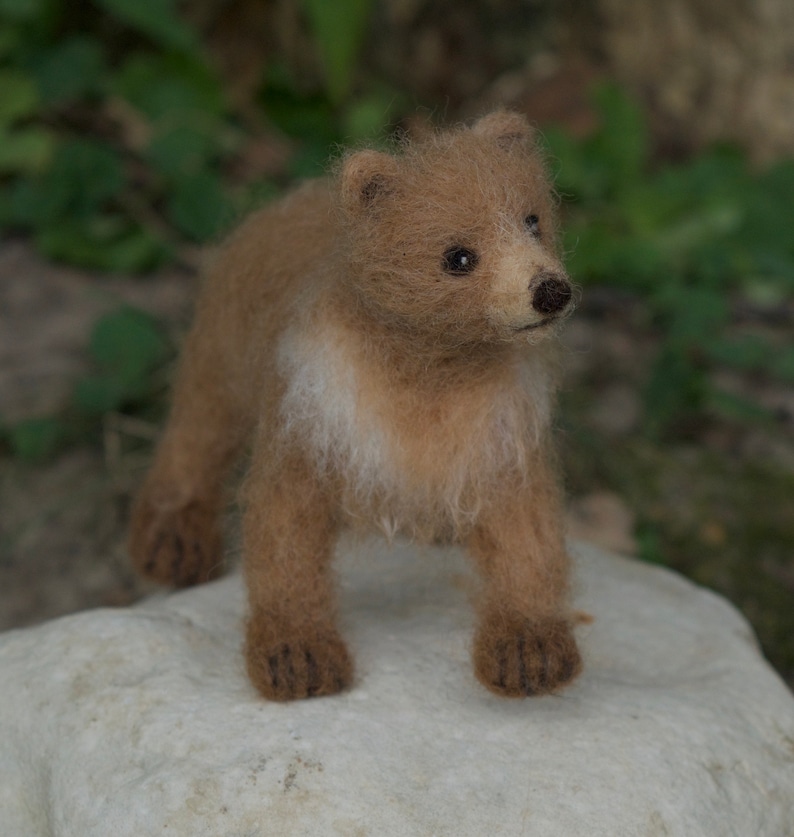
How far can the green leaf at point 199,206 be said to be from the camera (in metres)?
4.04

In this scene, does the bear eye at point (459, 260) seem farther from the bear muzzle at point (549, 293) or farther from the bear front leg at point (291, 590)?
the bear front leg at point (291, 590)

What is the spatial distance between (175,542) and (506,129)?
1.22 m

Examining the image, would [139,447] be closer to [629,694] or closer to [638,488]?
[638,488]

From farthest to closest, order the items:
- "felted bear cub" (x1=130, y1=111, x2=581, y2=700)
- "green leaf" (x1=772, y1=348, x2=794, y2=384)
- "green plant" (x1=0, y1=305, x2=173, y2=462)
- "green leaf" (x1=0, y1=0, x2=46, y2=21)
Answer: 1. "green leaf" (x1=0, y1=0, x2=46, y2=21)
2. "green leaf" (x1=772, y1=348, x2=794, y2=384)
3. "green plant" (x1=0, y1=305, x2=173, y2=462)
4. "felted bear cub" (x1=130, y1=111, x2=581, y2=700)

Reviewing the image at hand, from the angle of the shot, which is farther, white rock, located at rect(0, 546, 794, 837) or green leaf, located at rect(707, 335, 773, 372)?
green leaf, located at rect(707, 335, 773, 372)

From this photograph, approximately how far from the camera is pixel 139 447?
366cm

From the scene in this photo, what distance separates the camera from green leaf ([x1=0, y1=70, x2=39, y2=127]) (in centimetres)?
417

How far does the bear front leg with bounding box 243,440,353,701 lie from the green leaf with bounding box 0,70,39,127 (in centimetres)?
251

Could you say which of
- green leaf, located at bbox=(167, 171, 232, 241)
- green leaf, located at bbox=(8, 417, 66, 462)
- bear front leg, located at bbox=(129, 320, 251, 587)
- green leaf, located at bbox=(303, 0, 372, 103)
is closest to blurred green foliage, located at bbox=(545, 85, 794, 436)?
green leaf, located at bbox=(303, 0, 372, 103)

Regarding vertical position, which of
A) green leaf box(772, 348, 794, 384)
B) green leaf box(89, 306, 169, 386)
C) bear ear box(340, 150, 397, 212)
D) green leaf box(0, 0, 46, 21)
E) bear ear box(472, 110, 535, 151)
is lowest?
green leaf box(89, 306, 169, 386)

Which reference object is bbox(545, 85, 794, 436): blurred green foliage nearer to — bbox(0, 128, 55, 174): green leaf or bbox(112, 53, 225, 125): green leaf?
bbox(112, 53, 225, 125): green leaf

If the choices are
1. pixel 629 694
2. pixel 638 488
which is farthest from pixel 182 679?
pixel 638 488

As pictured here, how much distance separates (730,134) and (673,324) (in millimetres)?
1365

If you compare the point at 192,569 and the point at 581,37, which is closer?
the point at 192,569
